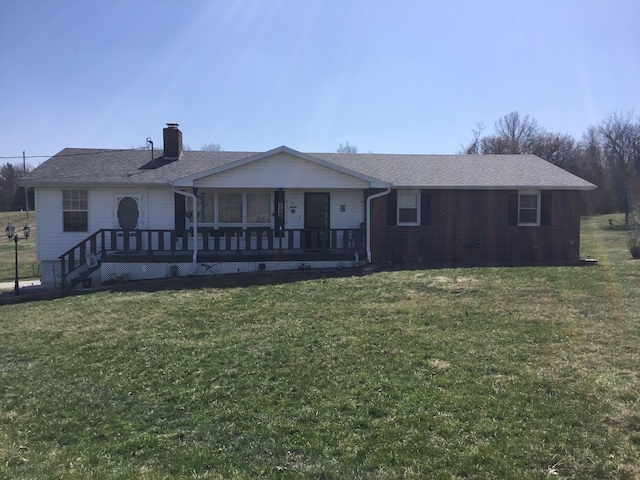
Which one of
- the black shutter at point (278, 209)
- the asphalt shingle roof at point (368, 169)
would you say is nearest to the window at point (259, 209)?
the black shutter at point (278, 209)

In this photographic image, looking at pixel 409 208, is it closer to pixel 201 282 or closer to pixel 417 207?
pixel 417 207

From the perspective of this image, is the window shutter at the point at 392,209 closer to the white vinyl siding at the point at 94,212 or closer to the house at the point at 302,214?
the house at the point at 302,214

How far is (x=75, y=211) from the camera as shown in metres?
15.7

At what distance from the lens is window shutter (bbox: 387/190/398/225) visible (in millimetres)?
16016

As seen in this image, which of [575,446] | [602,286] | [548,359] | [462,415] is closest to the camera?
[575,446]

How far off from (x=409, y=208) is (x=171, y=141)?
859 cm

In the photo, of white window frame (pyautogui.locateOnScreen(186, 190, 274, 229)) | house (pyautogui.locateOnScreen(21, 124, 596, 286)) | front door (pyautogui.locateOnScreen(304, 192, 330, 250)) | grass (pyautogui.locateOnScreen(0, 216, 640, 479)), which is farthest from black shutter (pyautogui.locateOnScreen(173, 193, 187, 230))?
grass (pyautogui.locateOnScreen(0, 216, 640, 479))

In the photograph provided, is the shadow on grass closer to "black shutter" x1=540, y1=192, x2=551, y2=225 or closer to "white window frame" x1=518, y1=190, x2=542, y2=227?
"white window frame" x1=518, y1=190, x2=542, y2=227

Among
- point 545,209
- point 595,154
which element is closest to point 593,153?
point 595,154

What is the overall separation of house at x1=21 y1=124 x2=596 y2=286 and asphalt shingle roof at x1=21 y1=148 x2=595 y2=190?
0.07 metres

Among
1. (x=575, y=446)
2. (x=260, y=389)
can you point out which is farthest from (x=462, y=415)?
(x=260, y=389)

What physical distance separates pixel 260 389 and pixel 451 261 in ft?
38.2

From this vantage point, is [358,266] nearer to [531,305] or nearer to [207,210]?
[207,210]

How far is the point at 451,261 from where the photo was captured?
1592cm
